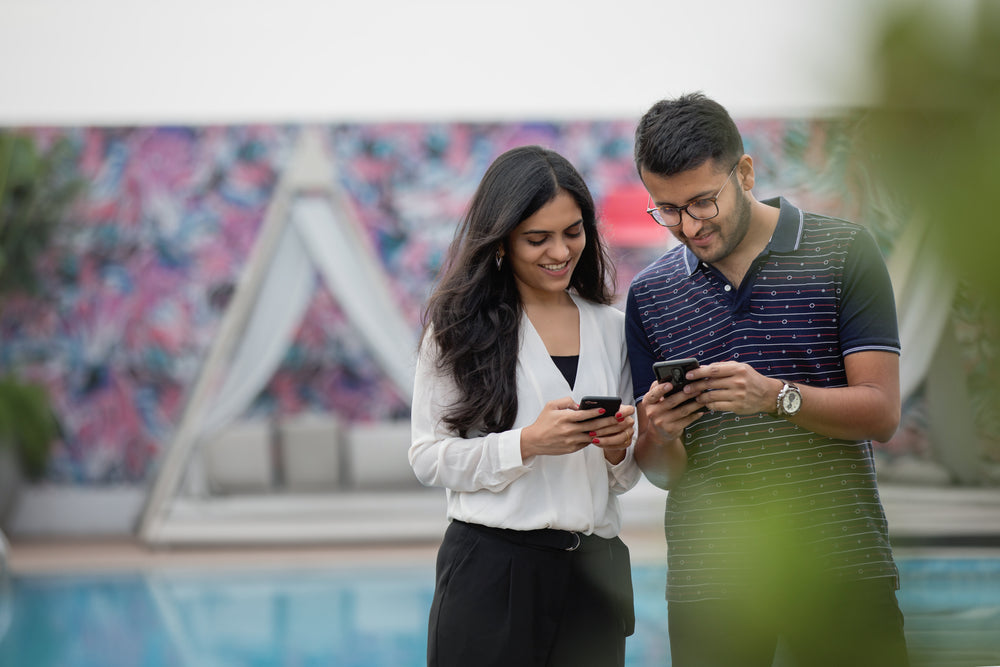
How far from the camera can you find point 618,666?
1623mm

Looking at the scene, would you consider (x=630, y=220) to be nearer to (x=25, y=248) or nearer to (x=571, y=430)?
(x=25, y=248)

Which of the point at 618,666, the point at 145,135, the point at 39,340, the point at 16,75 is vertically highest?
the point at 16,75

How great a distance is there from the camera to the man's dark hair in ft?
4.69

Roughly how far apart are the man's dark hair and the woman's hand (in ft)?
1.31

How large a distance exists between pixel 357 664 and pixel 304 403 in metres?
4.05

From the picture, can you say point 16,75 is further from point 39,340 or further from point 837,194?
point 837,194

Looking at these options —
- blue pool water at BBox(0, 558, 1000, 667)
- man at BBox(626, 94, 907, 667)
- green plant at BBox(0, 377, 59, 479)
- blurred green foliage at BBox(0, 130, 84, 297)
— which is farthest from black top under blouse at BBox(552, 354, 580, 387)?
blurred green foliage at BBox(0, 130, 84, 297)

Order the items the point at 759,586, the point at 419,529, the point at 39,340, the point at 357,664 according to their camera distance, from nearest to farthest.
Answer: the point at 759,586 < the point at 357,664 < the point at 419,529 < the point at 39,340

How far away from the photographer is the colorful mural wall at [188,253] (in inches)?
285

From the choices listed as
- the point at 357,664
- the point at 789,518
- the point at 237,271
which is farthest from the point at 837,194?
the point at 237,271

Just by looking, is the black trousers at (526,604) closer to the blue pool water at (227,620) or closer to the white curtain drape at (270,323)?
the blue pool water at (227,620)

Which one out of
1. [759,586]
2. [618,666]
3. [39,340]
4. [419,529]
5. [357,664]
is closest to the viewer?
[759,586]

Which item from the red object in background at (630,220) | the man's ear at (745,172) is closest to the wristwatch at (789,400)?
the man's ear at (745,172)

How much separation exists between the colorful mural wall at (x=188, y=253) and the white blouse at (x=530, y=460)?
5.50m
